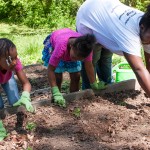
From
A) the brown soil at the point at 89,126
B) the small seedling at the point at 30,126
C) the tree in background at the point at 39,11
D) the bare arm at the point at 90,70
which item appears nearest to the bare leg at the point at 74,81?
the bare arm at the point at 90,70

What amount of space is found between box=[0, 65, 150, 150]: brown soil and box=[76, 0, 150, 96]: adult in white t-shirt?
46 centimetres

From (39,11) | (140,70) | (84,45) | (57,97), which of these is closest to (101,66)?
(57,97)

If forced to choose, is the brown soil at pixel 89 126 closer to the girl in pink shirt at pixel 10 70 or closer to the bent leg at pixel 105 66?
the girl in pink shirt at pixel 10 70

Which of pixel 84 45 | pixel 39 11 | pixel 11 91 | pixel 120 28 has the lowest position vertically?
pixel 39 11

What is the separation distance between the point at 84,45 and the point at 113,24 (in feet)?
1.07

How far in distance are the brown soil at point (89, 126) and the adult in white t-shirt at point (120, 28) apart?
46 centimetres

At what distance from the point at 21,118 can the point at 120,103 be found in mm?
1109

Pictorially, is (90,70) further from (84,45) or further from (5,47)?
(5,47)

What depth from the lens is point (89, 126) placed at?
10.6 ft

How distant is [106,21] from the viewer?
3236 millimetres

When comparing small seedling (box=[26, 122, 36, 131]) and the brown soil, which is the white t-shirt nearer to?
the brown soil

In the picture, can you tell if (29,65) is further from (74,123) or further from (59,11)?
(59,11)

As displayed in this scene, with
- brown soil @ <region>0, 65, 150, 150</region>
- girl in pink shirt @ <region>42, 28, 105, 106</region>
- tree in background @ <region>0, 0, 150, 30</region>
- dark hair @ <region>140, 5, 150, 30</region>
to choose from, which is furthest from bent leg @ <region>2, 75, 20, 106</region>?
tree in background @ <region>0, 0, 150, 30</region>

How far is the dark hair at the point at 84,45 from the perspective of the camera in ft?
10.7
